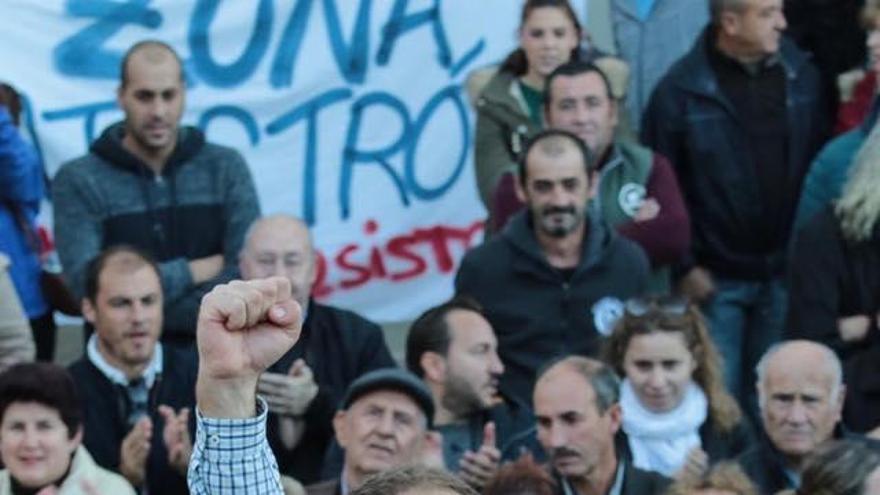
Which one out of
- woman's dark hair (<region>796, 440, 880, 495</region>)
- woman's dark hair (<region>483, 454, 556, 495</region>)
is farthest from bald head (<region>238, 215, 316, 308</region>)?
woman's dark hair (<region>796, 440, 880, 495</region>)

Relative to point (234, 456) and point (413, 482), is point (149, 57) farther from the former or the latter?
point (413, 482)

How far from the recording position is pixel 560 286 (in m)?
7.67

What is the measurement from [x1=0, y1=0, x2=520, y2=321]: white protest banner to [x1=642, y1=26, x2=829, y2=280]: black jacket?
33.6 inches

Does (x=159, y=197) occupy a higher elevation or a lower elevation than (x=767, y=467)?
higher

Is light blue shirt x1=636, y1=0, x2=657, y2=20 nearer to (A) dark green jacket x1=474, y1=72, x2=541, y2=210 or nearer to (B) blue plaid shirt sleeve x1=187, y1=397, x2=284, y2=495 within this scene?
(A) dark green jacket x1=474, y1=72, x2=541, y2=210

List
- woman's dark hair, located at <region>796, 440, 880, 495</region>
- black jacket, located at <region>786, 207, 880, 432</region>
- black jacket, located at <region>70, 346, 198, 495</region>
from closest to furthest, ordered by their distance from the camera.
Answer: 1. woman's dark hair, located at <region>796, 440, 880, 495</region>
2. black jacket, located at <region>70, 346, 198, 495</region>
3. black jacket, located at <region>786, 207, 880, 432</region>

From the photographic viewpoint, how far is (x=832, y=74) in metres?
9.01

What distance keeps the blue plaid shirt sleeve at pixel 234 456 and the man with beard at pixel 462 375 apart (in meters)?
3.90

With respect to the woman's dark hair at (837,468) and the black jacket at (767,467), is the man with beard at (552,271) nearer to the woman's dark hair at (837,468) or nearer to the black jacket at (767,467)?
the black jacket at (767,467)

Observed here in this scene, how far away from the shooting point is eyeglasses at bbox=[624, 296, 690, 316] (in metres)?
7.41

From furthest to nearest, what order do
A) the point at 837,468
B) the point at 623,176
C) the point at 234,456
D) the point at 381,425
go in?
the point at 623,176
the point at 381,425
the point at 837,468
the point at 234,456

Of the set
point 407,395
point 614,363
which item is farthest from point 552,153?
point 407,395

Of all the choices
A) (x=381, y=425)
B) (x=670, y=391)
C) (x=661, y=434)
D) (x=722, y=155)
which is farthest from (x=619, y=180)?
(x=381, y=425)

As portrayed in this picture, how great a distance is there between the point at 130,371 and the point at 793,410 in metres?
1.94
